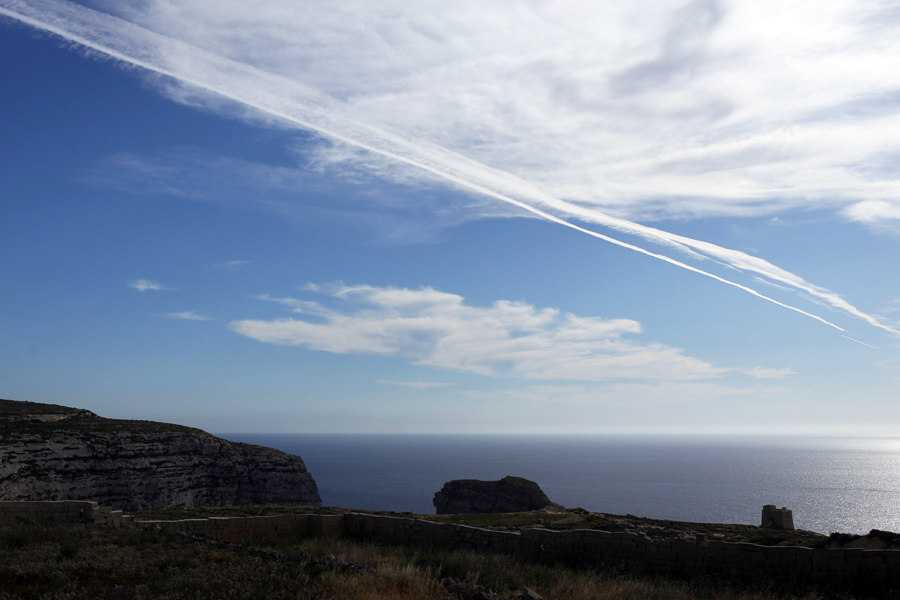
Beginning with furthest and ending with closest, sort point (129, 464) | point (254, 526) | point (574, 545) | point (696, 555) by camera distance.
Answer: point (129, 464), point (254, 526), point (574, 545), point (696, 555)

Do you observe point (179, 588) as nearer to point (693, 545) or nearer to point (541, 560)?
point (541, 560)

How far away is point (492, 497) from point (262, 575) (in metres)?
66.2

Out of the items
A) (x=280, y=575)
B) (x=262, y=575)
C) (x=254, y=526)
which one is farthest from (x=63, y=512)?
(x=280, y=575)

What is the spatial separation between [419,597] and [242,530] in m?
11.4

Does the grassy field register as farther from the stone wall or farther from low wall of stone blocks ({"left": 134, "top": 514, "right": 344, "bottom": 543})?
low wall of stone blocks ({"left": 134, "top": 514, "right": 344, "bottom": 543})

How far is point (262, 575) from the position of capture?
998cm

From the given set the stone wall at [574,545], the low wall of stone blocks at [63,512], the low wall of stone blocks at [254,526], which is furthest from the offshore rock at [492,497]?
the low wall of stone blocks at [63,512]

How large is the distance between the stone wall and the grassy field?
687 mm

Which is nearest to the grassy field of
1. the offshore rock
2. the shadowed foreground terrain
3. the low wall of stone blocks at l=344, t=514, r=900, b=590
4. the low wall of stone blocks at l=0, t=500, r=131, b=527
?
the shadowed foreground terrain

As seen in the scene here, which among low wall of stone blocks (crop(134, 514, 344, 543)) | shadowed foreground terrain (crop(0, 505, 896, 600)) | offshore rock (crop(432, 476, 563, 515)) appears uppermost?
shadowed foreground terrain (crop(0, 505, 896, 600))

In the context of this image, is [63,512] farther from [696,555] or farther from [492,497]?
[492,497]

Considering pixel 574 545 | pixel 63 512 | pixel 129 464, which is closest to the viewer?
pixel 574 545

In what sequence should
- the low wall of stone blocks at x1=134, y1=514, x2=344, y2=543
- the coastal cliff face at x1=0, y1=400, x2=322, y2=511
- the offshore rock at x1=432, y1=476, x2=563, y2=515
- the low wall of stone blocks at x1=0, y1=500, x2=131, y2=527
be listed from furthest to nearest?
the offshore rock at x1=432, y1=476, x2=563, y2=515 → the coastal cliff face at x1=0, y1=400, x2=322, y2=511 → the low wall of stone blocks at x1=134, y1=514, x2=344, y2=543 → the low wall of stone blocks at x1=0, y1=500, x2=131, y2=527

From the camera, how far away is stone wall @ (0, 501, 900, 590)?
43.1ft
